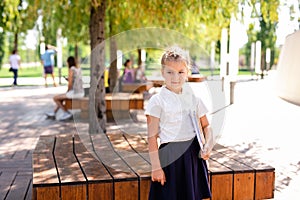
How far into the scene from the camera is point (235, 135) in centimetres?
747

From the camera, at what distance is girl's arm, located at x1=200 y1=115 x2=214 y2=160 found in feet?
9.62

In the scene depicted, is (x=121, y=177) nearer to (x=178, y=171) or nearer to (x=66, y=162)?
(x=178, y=171)

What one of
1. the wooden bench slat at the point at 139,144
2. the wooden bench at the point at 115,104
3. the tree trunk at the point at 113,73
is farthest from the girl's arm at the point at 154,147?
the tree trunk at the point at 113,73

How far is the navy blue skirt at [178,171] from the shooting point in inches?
114

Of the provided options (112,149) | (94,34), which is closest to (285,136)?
(94,34)

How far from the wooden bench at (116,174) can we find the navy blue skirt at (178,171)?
391 mm

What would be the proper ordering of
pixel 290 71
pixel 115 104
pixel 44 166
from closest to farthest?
1. pixel 44 166
2. pixel 115 104
3. pixel 290 71

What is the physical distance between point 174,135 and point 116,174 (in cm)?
73

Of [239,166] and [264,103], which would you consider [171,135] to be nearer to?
[239,166]

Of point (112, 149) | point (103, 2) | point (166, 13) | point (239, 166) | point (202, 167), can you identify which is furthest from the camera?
point (166, 13)

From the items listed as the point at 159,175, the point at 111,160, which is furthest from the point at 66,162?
the point at 159,175

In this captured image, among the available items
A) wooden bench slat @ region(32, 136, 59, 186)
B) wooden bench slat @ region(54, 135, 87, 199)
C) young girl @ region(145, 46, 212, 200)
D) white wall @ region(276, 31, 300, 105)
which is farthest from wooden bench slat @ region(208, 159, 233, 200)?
white wall @ region(276, 31, 300, 105)

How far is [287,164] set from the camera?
5.52 metres

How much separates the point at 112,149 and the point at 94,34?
2574 mm
